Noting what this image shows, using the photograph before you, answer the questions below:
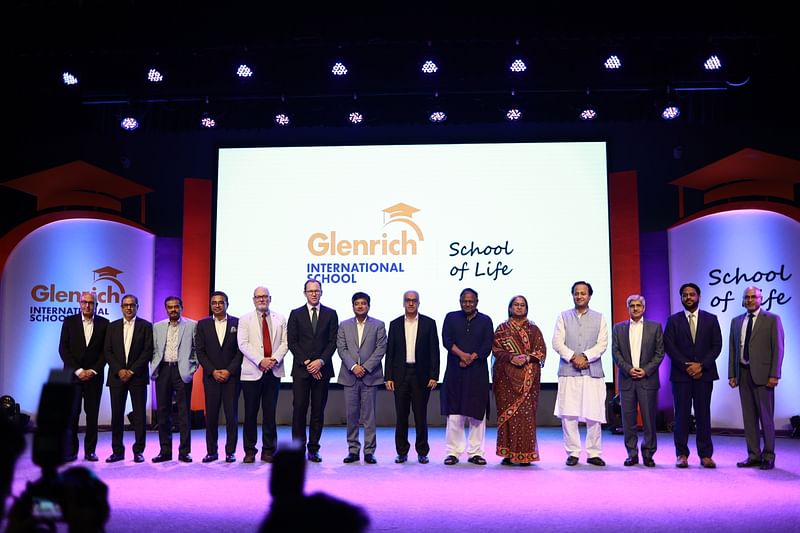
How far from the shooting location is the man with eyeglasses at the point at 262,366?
21.9 feet

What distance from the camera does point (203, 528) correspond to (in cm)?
431

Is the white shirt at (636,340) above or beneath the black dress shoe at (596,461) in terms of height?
above

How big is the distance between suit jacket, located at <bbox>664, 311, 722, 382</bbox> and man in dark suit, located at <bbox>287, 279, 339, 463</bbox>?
115 inches

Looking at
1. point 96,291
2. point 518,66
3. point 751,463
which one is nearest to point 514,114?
point 518,66

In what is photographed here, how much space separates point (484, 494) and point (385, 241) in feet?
14.1

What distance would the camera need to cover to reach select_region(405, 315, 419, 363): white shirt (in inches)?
266

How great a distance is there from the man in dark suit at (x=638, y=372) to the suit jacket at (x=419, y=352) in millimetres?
1562

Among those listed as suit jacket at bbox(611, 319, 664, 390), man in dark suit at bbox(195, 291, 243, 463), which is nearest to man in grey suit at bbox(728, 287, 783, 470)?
suit jacket at bbox(611, 319, 664, 390)

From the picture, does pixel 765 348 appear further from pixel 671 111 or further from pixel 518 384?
pixel 671 111

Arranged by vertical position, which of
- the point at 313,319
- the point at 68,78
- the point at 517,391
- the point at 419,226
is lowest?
the point at 517,391

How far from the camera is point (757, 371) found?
20.8ft

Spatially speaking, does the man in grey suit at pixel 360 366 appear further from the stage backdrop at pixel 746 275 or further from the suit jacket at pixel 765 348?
the stage backdrop at pixel 746 275

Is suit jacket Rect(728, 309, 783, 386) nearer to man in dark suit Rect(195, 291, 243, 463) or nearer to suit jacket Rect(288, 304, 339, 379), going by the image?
suit jacket Rect(288, 304, 339, 379)

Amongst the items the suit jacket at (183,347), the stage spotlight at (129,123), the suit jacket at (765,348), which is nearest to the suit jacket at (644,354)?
the suit jacket at (765,348)
